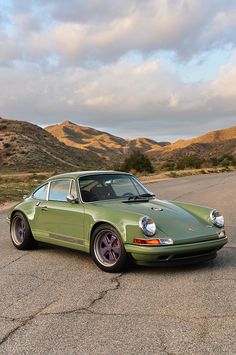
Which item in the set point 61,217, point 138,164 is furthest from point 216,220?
point 138,164

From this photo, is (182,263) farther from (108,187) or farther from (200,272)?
(108,187)

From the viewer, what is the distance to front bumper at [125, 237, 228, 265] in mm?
6559

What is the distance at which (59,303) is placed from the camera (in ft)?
18.6

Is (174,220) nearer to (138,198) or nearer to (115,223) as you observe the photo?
(115,223)

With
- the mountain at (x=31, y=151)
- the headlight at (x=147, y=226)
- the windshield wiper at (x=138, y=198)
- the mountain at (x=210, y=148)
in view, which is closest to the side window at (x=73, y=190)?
the windshield wiper at (x=138, y=198)

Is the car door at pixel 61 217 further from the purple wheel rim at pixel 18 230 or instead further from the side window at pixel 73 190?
the purple wheel rim at pixel 18 230

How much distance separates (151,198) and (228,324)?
11.7 ft

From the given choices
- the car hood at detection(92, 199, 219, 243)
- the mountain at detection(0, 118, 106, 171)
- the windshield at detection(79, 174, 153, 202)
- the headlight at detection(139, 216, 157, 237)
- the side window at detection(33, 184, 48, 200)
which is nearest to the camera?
the headlight at detection(139, 216, 157, 237)

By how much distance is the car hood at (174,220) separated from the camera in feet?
22.3

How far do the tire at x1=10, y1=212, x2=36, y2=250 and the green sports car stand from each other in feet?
0.06

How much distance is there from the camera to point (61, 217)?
795 cm

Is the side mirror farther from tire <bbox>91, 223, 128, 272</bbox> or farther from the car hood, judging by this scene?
tire <bbox>91, 223, 128, 272</bbox>

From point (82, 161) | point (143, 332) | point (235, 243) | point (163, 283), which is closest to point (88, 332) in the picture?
point (143, 332)

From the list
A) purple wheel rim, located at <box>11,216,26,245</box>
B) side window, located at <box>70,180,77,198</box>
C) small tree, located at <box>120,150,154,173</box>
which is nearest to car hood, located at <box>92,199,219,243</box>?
side window, located at <box>70,180,77,198</box>
